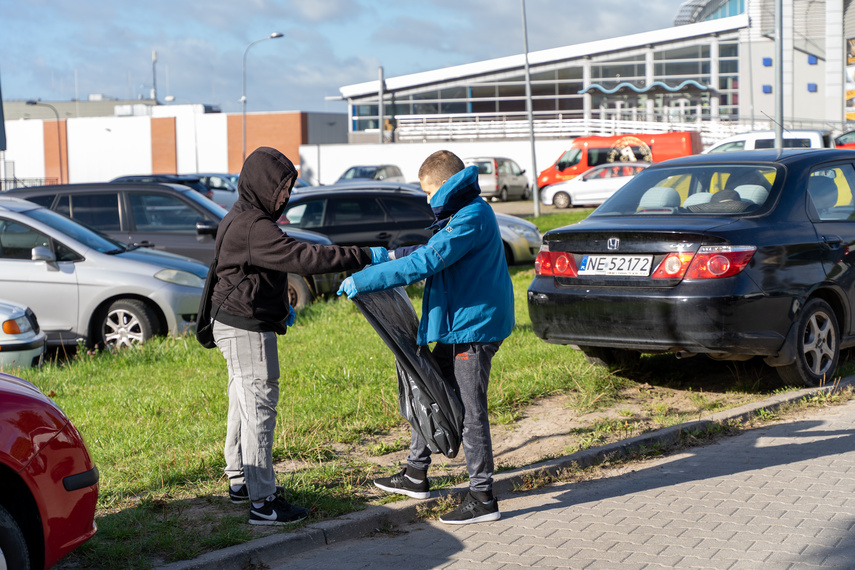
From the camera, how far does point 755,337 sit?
6.12 metres

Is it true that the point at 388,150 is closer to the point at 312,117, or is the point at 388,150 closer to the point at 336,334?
the point at 312,117

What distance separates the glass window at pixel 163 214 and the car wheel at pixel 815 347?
24.5ft

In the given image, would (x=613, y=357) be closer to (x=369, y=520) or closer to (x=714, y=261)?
(x=714, y=261)

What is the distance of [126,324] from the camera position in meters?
9.32

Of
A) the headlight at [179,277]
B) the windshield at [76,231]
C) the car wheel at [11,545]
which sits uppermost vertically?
the windshield at [76,231]

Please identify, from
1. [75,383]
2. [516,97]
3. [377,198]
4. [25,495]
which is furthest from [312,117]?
[25,495]

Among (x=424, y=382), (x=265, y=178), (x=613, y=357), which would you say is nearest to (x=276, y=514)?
(x=424, y=382)

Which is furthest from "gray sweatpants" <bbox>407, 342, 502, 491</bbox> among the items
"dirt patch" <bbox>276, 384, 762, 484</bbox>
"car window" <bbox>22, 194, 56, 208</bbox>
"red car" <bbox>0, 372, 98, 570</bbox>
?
"car window" <bbox>22, 194, 56, 208</bbox>

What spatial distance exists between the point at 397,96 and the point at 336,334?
53.3 metres

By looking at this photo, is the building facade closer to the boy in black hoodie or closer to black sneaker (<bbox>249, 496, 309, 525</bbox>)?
the boy in black hoodie

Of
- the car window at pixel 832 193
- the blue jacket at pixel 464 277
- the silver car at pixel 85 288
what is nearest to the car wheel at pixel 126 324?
the silver car at pixel 85 288

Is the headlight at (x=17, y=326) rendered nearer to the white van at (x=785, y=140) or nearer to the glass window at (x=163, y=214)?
the glass window at (x=163, y=214)

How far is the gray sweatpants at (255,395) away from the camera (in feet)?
14.3

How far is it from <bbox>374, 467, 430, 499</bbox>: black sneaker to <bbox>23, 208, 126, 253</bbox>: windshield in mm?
5621
